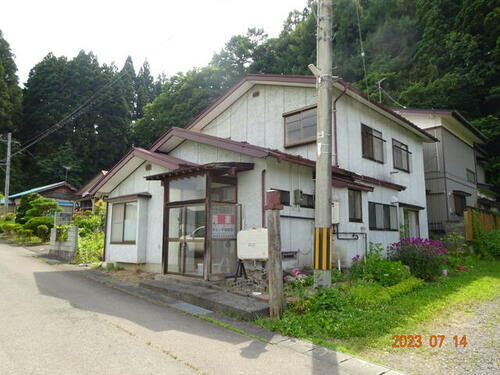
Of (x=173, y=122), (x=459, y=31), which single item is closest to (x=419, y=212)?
(x=459, y=31)

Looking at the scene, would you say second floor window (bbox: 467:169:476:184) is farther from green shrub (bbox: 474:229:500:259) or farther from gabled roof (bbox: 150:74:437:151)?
green shrub (bbox: 474:229:500:259)

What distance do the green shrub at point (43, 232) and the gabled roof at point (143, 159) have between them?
8.15 meters

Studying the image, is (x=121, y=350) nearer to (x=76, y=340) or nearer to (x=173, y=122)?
(x=76, y=340)

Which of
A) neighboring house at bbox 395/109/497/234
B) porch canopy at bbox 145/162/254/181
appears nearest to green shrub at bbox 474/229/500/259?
→ neighboring house at bbox 395/109/497/234

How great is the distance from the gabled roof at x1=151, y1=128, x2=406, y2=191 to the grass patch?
11.5ft

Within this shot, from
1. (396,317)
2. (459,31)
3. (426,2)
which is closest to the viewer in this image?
(396,317)

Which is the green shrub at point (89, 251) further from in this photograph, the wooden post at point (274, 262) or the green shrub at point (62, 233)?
the wooden post at point (274, 262)

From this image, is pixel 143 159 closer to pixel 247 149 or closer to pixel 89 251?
pixel 247 149

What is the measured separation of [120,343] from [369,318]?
3.82 m

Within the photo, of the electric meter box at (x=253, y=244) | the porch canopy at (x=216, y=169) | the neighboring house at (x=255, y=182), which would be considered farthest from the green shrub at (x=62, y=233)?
the electric meter box at (x=253, y=244)

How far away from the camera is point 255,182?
28.0 ft

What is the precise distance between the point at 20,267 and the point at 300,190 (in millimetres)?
9415

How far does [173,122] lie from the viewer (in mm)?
34719

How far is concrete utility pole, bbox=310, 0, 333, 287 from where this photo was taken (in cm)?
614
